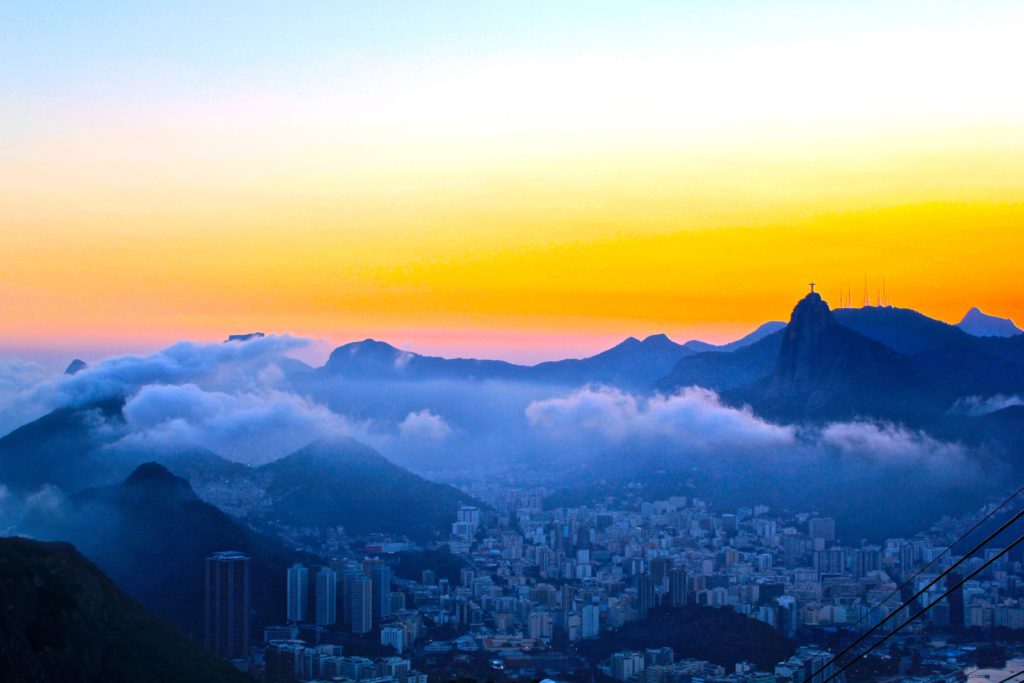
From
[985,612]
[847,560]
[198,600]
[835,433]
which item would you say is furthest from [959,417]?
[198,600]

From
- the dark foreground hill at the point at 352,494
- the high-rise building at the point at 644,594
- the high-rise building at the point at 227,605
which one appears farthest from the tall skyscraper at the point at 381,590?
the dark foreground hill at the point at 352,494

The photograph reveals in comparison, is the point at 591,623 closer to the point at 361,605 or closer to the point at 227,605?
the point at 361,605

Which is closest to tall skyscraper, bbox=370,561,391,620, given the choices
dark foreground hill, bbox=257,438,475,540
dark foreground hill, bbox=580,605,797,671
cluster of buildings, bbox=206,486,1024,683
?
cluster of buildings, bbox=206,486,1024,683

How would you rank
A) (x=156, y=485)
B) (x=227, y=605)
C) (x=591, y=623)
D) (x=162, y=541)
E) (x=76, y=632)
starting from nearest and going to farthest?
(x=76, y=632) → (x=227, y=605) → (x=591, y=623) → (x=162, y=541) → (x=156, y=485)

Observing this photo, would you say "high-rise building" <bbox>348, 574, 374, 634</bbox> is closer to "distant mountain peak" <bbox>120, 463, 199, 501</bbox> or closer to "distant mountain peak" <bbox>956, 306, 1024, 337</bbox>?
"distant mountain peak" <bbox>120, 463, 199, 501</bbox>

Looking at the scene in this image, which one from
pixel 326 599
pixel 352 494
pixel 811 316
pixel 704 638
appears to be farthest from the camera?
pixel 811 316

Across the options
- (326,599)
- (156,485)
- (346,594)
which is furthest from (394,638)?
(156,485)

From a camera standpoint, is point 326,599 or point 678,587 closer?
point 326,599

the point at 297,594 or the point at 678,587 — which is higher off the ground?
the point at 297,594
